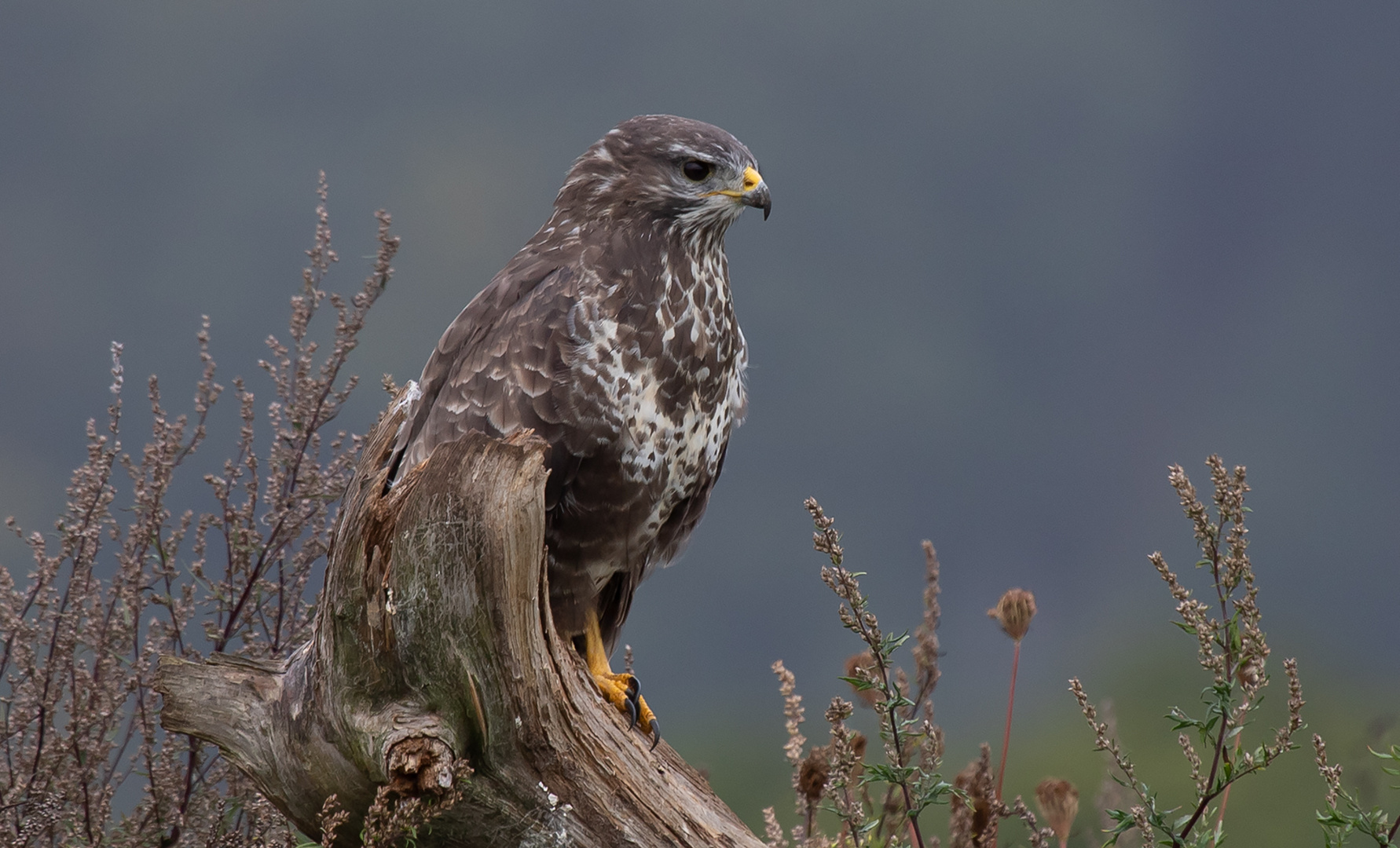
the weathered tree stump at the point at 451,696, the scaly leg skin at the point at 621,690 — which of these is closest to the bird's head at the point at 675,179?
the weathered tree stump at the point at 451,696

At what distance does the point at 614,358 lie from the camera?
3268mm

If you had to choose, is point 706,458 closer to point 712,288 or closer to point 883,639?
point 712,288

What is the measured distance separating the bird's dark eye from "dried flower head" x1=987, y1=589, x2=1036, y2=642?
4.90 feet

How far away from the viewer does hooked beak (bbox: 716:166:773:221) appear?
11.7 feet

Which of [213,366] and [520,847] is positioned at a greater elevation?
[213,366]

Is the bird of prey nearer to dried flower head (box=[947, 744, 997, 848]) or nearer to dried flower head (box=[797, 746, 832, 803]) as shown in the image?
dried flower head (box=[797, 746, 832, 803])

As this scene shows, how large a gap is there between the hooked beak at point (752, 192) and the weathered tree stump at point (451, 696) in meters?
1.11

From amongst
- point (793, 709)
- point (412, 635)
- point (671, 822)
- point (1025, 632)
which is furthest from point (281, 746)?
point (1025, 632)

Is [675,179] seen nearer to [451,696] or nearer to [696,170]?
[696,170]

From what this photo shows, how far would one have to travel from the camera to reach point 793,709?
381cm

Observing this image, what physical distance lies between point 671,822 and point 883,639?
71 cm

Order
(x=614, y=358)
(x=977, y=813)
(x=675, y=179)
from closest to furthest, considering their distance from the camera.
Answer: (x=614, y=358) → (x=675, y=179) → (x=977, y=813)

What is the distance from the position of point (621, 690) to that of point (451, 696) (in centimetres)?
79

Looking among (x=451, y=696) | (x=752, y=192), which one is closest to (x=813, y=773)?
(x=451, y=696)
